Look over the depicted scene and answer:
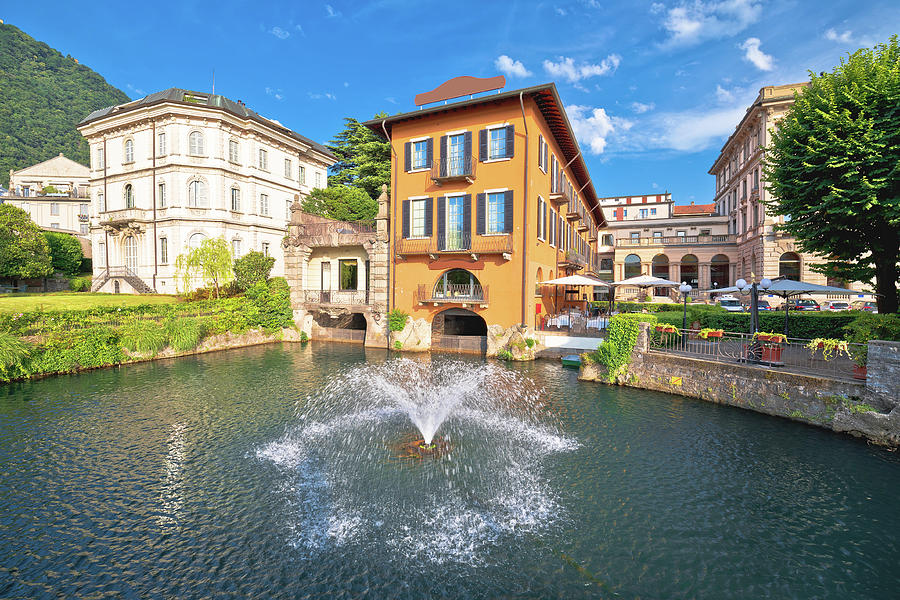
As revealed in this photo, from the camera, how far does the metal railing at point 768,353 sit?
1209 cm

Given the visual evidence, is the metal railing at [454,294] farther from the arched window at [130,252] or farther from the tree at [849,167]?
the arched window at [130,252]

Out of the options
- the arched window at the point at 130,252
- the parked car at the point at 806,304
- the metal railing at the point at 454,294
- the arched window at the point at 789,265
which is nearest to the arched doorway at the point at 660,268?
the arched window at the point at 789,265

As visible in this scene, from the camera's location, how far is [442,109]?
74.1ft

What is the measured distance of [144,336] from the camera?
67.1ft

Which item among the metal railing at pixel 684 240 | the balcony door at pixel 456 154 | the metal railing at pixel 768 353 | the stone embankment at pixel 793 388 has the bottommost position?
the stone embankment at pixel 793 388

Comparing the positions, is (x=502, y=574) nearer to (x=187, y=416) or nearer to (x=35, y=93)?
(x=187, y=416)

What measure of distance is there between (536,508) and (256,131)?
136 ft

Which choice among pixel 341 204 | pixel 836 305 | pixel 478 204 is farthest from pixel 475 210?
pixel 836 305

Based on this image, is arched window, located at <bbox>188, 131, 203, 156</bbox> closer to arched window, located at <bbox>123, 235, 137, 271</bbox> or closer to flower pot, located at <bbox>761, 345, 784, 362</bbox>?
arched window, located at <bbox>123, 235, 137, 271</bbox>

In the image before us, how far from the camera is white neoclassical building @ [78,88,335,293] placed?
34500 millimetres

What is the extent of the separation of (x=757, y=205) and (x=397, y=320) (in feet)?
129

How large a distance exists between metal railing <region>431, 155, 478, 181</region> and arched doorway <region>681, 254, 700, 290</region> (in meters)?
41.5

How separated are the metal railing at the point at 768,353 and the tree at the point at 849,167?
12.5ft

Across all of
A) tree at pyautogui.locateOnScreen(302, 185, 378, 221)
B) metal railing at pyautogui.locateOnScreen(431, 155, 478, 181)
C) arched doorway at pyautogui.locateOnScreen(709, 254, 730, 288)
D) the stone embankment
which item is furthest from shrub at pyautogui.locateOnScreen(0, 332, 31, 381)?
arched doorway at pyautogui.locateOnScreen(709, 254, 730, 288)
